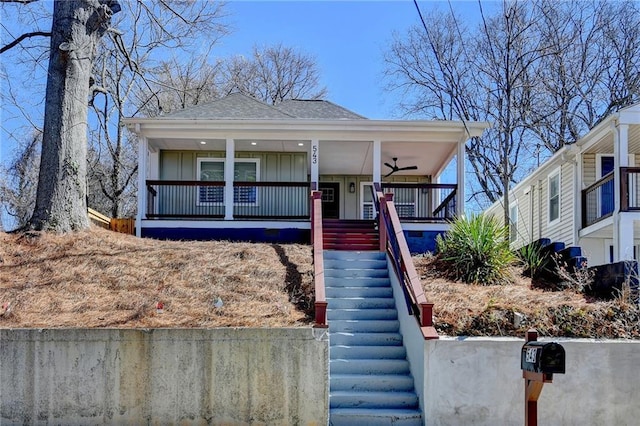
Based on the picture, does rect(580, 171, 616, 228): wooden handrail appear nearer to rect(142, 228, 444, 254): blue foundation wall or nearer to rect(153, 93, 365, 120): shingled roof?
rect(142, 228, 444, 254): blue foundation wall

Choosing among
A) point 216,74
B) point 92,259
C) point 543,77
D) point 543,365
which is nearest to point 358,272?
point 92,259

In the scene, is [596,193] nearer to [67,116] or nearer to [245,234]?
[245,234]

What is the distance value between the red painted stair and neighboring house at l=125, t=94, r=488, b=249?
826 mm

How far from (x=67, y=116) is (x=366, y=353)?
789 centimetres

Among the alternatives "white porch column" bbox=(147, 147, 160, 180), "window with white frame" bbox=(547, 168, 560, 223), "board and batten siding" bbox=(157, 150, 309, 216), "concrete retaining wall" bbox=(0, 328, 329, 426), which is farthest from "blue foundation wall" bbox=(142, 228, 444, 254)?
"concrete retaining wall" bbox=(0, 328, 329, 426)

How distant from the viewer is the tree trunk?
12.2m

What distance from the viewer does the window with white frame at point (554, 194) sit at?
55.5 feet

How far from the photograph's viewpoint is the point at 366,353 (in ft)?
29.0

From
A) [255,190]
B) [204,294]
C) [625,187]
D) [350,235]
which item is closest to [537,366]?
[204,294]

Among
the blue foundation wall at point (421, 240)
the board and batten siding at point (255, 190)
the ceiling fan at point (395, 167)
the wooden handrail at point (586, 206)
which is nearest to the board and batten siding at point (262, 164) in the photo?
the board and batten siding at point (255, 190)

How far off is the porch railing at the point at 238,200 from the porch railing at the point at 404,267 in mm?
3055

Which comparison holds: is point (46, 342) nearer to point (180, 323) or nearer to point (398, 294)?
point (180, 323)

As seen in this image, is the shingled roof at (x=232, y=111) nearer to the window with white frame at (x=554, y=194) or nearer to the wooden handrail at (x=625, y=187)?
the window with white frame at (x=554, y=194)

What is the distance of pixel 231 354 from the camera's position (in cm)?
768
